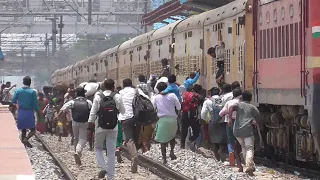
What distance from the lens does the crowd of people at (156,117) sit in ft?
45.8

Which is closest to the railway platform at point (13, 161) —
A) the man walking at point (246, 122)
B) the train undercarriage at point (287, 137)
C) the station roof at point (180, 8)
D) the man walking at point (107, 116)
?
the man walking at point (107, 116)

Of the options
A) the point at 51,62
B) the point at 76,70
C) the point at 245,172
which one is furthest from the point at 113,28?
the point at 245,172

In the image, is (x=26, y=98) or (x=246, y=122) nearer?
(x=246, y=122)

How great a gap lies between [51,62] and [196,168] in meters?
67.4

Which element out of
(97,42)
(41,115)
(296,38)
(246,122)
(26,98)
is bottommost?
(41,115)

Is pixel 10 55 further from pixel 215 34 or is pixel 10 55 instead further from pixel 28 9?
pixel 215 34

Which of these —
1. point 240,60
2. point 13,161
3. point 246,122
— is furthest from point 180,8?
point 13,161

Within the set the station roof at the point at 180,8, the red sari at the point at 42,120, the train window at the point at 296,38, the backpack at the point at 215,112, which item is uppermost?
the station roof at the point at 180,8

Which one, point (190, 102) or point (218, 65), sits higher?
point (218, 65)

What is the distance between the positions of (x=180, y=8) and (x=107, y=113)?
21405 mm

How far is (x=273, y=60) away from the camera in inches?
612

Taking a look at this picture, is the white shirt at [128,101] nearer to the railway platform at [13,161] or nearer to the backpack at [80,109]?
the backpack at [80,109]

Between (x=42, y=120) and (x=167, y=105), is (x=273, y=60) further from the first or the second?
(x=42, y=120)

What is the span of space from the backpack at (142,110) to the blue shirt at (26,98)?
4.68 meters
